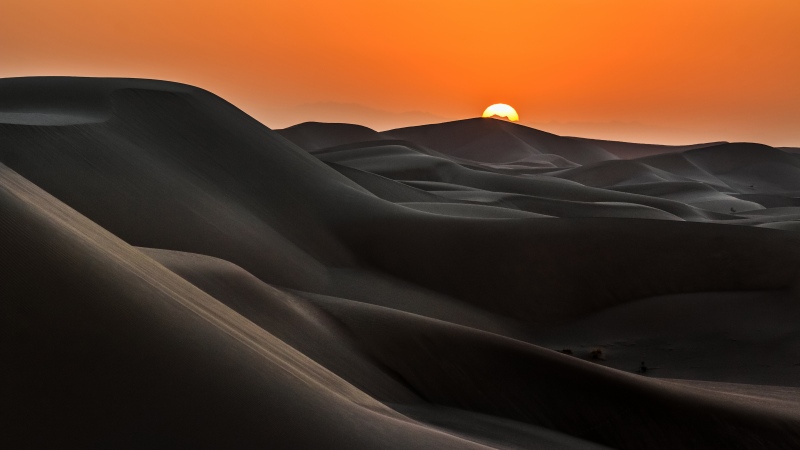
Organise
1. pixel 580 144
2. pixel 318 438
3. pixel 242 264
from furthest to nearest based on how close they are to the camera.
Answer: pixel 580 144
pixel 242 264
pixel 318 438

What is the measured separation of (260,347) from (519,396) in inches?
148

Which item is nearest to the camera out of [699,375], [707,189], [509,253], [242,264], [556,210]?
[699,375]

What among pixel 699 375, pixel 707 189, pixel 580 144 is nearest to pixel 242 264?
pixel 699 375

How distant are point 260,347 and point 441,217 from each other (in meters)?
14.4

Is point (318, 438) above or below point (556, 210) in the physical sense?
below

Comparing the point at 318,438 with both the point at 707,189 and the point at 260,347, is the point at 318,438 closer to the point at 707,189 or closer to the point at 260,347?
the point at 260,347

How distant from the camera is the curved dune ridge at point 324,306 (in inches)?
159

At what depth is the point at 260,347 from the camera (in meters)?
5.16

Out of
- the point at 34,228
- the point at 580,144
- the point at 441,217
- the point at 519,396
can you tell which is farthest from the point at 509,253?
the point at 580,144

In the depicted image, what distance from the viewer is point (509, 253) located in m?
17.6

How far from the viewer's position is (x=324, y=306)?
9.76m

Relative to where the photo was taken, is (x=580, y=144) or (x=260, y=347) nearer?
(x=260, y=347)

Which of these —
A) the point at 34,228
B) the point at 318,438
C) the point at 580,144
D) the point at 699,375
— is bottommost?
the point at 699,375

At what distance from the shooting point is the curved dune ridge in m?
4.03
